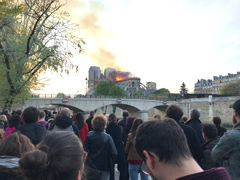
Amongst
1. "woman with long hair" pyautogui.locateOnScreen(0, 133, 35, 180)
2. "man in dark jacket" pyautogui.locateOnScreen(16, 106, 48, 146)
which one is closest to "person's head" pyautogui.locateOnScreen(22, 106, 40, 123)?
"man in dark jacket" pyautogui.locateOnScreen(16, 106, 48, 146)

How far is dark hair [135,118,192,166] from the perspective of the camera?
132cm

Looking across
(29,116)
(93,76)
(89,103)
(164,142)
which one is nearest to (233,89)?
(89,103)

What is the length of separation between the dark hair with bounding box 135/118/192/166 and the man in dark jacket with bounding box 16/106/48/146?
8.54 feet

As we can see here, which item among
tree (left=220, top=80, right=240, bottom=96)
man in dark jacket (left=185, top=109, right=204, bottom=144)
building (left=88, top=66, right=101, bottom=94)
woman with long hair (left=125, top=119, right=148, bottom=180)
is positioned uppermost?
building (left=88, top=66, right=101, bottom=94)

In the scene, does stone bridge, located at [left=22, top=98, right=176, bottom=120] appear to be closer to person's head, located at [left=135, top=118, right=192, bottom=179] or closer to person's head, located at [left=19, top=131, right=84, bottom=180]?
person's head, located at [left=19, top=131, right=84, bottom=180]

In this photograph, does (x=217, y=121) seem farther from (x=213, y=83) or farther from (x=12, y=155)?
(x=213, y=83)

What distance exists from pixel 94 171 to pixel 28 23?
54.8 feet

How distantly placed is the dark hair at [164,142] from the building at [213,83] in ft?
333

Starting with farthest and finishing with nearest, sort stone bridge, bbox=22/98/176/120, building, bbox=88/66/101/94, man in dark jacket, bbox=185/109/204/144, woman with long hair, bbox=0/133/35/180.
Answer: building, bbox=88/66/101/94
stone bridge, bbox=22/98/176/120
man in dark jacket, bbox=185/109/204/144
woman with long hair, bbox=0/133/35/180

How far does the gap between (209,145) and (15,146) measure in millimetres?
3291

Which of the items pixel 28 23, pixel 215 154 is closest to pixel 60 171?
pixel 215 154

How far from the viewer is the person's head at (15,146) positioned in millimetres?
1907

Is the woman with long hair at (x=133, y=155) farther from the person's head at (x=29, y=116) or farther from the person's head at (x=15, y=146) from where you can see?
the person's head at (x=15, y=146)

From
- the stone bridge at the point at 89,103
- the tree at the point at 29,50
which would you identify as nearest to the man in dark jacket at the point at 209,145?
the tree at the point at 29,50
